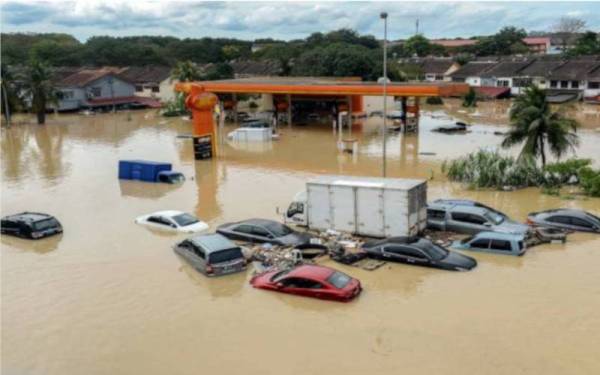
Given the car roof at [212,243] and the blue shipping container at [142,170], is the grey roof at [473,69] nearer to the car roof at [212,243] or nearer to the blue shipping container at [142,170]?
the blue shipping container at [142,170]

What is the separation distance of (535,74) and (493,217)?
2432 inches

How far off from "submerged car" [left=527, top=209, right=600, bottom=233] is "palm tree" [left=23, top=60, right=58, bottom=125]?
53.4 metres

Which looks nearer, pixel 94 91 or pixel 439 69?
pixel 94 91

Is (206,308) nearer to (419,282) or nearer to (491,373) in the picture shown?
(419,282)

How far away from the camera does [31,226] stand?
76.6 ft

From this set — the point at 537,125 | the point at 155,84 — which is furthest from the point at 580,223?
the point at 155,84

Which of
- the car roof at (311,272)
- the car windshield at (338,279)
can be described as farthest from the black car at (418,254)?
the car roof at (311,272)

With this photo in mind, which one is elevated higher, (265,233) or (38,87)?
(38,87)

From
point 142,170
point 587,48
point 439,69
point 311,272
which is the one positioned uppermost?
point 587,48

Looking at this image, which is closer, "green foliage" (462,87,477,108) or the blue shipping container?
the blue shipping container

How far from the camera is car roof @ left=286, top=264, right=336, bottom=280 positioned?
17328 millimetres

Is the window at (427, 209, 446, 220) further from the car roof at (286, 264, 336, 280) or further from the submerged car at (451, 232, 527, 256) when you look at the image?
the car roof at (286, 264, 336, 280)

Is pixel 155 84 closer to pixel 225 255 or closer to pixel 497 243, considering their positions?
pixel 225 255

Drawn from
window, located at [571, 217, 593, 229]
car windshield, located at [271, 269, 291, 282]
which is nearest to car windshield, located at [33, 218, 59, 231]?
car windshield, located at [271, 269, 291, 282]
